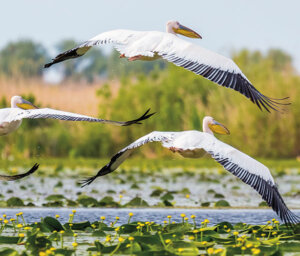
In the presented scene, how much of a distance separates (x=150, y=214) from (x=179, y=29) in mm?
1991

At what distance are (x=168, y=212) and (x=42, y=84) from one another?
45.6ft

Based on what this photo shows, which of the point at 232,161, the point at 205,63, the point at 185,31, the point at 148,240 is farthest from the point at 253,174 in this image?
the point at 185,31

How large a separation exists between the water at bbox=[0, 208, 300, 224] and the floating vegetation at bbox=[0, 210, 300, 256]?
110 centimetres

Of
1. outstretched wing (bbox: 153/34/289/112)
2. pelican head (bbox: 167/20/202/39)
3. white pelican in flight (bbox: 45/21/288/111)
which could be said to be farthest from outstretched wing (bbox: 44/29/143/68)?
pelican head (bbox: 167/20/202/39)

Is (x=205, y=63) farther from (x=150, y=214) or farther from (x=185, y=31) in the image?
(x=150, y=214)

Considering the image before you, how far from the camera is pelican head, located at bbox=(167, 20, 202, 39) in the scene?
7680 millimetres

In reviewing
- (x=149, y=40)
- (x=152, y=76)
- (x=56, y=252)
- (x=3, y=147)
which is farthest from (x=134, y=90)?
(x=56, y=252)

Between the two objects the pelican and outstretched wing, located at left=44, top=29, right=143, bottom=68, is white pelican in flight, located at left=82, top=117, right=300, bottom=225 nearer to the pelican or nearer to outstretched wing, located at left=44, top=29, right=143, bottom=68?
the pelican

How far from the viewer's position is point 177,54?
21.0 feet

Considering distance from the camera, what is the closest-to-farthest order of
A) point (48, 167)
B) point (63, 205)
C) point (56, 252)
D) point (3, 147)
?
point (56, 252) → point (63, 205) → point (48, 167) → point (3, 147)

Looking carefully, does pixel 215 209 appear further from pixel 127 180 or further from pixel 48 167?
pixel 48 167

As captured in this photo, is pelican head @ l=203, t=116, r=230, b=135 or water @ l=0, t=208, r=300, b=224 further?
water @ l=0, t=208, r=300, b=224

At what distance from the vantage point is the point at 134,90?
2319 cm

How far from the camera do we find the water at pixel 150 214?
7445mm
